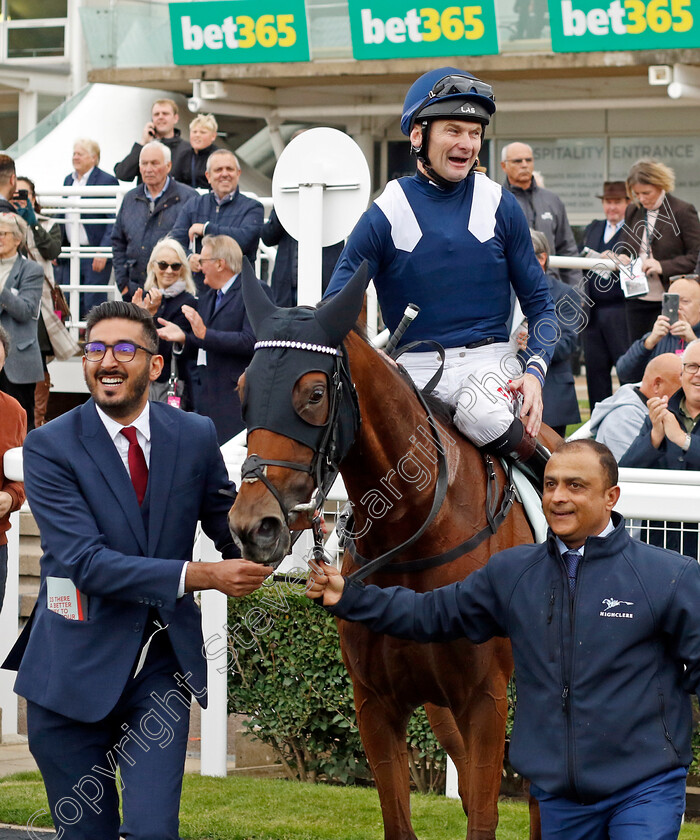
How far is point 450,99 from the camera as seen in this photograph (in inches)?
157

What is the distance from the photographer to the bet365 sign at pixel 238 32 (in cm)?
1756

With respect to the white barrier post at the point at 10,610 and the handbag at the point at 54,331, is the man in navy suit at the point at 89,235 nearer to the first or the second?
the handbag at the point at 54,331

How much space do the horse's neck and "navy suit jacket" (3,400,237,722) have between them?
1.38ft

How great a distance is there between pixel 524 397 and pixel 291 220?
2.07m

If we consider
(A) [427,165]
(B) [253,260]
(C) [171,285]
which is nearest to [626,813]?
(A) [427,165]

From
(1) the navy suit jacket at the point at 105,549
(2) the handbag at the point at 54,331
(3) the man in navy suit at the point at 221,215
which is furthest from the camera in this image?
(2) the handbag at the point at 54,331

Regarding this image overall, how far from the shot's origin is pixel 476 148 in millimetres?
4066

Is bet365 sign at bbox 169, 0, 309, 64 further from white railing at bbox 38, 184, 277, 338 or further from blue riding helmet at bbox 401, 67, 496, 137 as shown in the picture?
blue riding helmet at bbox 401, 67, 496, 137

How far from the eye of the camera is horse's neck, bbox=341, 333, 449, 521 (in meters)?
3.59

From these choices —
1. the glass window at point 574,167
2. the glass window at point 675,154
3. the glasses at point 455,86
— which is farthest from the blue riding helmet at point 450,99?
the glass window at point 574,167

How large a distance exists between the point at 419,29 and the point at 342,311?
46.6ft

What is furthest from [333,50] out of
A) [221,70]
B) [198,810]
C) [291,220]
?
[198,810]

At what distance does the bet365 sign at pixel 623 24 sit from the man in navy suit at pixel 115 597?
13052 mm

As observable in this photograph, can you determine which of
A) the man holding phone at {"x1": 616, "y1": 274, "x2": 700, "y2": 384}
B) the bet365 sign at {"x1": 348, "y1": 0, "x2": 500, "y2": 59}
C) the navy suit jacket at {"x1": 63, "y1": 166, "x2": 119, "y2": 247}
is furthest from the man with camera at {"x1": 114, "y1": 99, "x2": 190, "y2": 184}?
the bet365 sign at {"x1": 348, "y1": 0, "x2": 500, "y2": 59}
